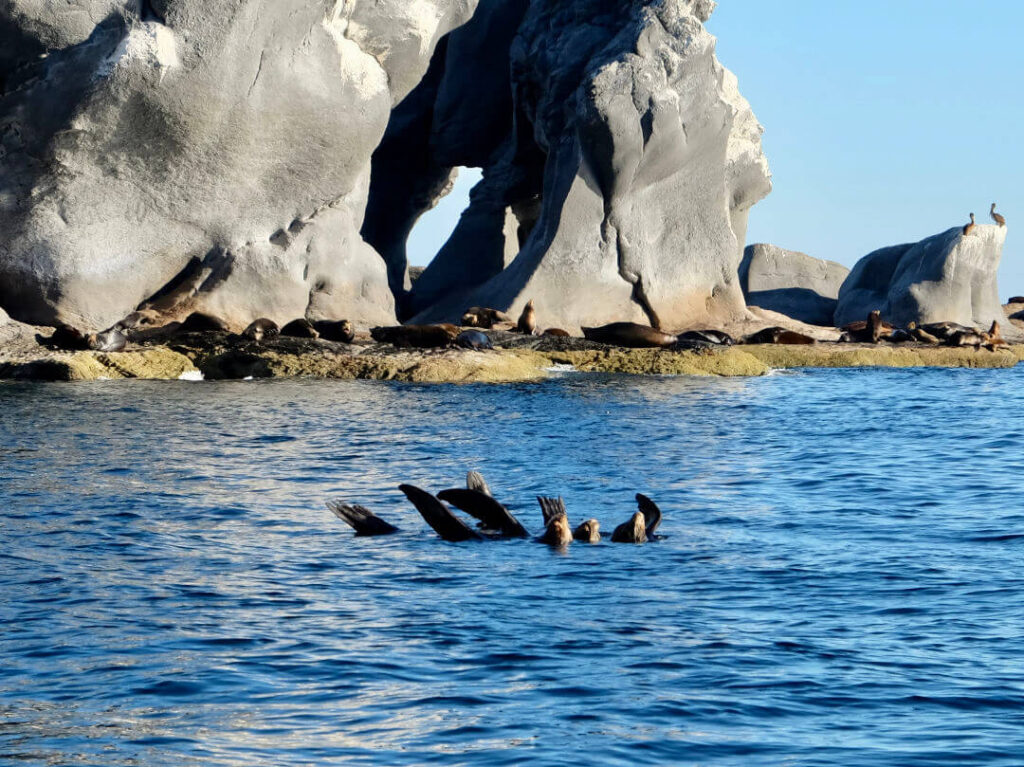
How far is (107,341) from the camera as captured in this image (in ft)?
82.4

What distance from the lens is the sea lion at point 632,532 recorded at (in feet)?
33.8

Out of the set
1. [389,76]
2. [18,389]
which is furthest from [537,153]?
[18,389]

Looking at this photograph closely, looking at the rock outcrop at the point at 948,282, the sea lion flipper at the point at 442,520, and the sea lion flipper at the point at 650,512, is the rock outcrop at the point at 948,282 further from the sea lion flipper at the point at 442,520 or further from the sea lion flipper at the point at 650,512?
the sea lion flipper at the point at 442,520

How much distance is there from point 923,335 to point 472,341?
52.7 ft

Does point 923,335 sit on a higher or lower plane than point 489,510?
higher

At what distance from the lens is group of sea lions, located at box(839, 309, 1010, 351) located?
122 ft

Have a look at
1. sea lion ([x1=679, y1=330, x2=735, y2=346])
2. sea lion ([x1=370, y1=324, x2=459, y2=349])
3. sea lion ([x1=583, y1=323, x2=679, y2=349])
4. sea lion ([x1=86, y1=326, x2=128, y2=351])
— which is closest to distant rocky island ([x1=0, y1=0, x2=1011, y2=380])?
sea lion ([x1=86, y1=326, x2=128, y2=351])

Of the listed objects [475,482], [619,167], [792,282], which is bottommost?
[475,482]

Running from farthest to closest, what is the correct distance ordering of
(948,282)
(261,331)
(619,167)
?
(948,282)
(619,167)
(261,331)

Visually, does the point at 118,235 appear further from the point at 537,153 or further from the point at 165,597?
the point at 165,597

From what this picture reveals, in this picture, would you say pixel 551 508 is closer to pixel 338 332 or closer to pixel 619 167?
pixel 338 332

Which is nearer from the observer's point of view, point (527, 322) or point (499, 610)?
point (499, 610)

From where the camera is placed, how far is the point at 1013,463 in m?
16.6

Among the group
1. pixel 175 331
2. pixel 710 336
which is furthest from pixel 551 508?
pixel 710 336
